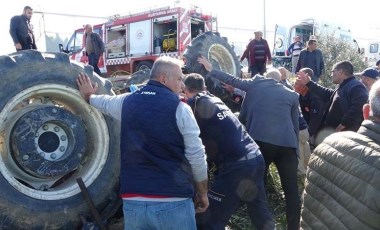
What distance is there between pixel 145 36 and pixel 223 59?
819cm

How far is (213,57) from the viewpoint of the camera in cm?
694

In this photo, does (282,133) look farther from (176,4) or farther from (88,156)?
→ (176,4)

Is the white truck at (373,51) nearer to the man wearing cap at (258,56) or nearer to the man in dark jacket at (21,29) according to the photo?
the man wearing cap at (258,56)

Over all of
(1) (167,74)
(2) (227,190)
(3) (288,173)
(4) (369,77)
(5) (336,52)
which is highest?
(5) (336,52)

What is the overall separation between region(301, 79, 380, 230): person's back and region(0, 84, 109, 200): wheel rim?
147 cm

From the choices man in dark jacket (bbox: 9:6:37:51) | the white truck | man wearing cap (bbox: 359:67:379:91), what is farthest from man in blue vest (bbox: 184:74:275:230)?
the white truck

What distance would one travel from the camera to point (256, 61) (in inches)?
395

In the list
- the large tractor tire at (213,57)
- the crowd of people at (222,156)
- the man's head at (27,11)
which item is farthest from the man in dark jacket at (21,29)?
the crowd of people at (222,156)

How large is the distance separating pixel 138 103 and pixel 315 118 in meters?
4.04

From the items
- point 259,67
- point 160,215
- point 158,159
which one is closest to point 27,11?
point 259,67

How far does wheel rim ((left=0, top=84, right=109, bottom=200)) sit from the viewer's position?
9.15 ft

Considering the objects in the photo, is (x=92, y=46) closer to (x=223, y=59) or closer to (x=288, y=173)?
(x=223, y=59)

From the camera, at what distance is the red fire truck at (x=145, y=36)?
557 inches

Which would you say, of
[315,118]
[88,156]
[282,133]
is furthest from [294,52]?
[88,156]
